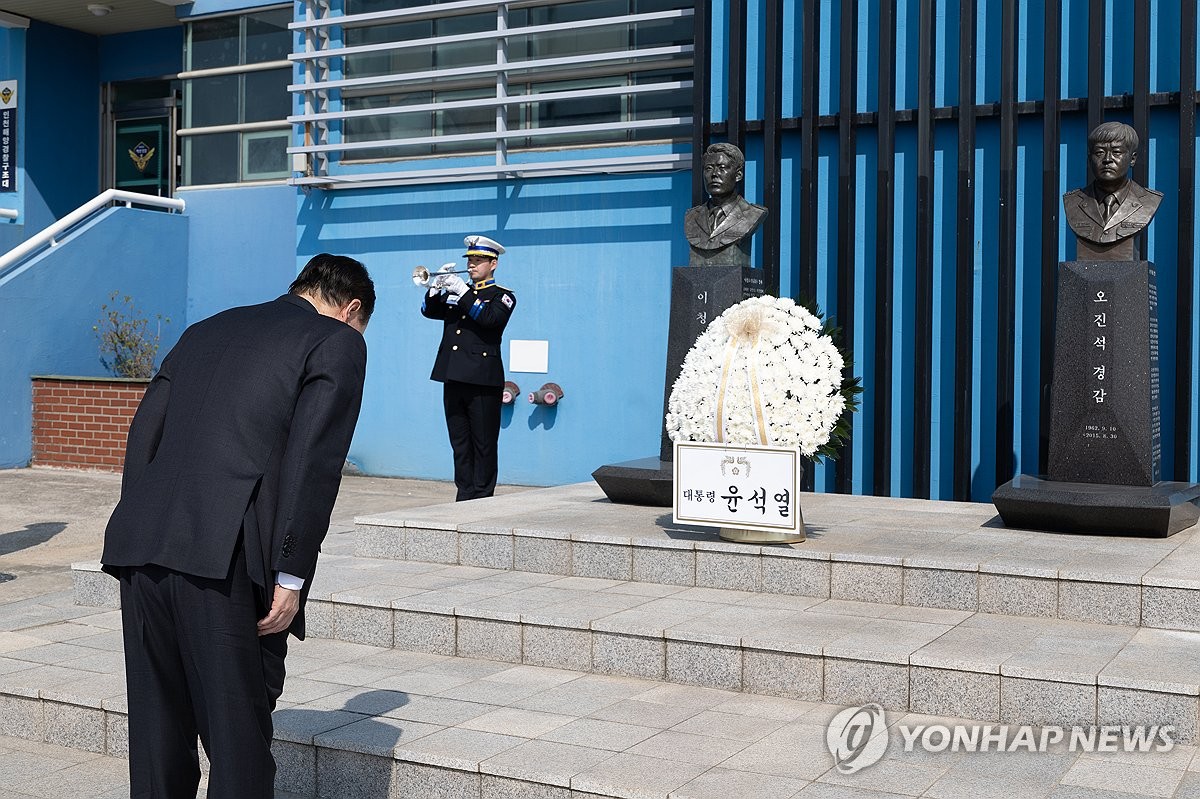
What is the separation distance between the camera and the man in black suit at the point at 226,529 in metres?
2.73

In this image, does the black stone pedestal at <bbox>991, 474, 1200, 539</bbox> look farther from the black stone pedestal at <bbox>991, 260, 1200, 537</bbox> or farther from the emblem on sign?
the emblem on sign

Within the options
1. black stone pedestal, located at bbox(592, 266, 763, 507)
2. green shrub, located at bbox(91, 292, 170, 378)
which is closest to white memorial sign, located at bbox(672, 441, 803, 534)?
black stone pedestal, located at bbox(592, 266, 763, 507)

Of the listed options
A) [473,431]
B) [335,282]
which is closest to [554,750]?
[335,282]

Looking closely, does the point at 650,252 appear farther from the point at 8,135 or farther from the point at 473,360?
the point at 8,135

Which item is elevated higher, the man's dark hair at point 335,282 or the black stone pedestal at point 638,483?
the man's dark hair at point 335,282

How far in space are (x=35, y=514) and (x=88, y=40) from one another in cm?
822

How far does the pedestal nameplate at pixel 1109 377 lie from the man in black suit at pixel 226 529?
4.77 metres

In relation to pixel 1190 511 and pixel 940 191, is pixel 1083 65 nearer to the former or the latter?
pixel 940 191

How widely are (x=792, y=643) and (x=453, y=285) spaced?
14.1 feet

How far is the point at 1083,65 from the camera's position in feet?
27.5

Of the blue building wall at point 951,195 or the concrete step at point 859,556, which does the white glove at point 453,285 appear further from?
the blue building wall at point 951,195

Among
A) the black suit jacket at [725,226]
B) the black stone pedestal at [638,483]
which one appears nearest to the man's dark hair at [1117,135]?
the black suit jacket at [725,226]

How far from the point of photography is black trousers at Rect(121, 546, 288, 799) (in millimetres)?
2732

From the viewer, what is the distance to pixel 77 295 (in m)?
12.2
